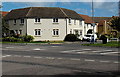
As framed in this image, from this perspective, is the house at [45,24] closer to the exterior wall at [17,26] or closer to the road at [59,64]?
the exterior wall at [17,26]

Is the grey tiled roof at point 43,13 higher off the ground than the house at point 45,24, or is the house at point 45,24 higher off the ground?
the grey tiled roof at point 43,13

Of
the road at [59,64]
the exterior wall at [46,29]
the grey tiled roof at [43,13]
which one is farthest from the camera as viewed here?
the grey tiled roof at [43,13]

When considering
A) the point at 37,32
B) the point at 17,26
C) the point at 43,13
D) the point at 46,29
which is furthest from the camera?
the point at 17,26

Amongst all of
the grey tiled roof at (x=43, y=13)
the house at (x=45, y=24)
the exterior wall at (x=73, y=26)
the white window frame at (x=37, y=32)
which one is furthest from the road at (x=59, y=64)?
the exterior wall at (x=73, y=26)

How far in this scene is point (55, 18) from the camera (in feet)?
145

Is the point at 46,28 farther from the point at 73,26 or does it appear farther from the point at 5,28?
the point at 5,28

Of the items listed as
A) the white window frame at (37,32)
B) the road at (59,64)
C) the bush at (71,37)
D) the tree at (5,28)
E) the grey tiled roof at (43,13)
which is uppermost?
the grey tiled roof at (43,13)

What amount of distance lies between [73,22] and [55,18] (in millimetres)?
4669

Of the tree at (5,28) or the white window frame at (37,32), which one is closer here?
the white window frame at (37,32)

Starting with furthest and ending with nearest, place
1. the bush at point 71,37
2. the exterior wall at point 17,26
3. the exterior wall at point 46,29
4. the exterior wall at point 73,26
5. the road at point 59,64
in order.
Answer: the exterior wall at point 73,26 < the exterior wall at point 17,26 < the exterior wall at point 46,29 < the bush at point 71,37 < the road at point 59,64

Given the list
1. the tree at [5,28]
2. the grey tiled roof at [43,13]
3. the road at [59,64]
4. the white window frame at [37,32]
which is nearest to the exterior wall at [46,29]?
the white window frame at [37,32]

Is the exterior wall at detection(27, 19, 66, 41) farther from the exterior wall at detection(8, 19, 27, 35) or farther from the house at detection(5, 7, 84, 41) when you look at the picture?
the exterior wall at detection(8, 19, 27, 35)

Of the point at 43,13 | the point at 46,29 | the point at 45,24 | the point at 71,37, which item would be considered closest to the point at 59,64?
the point at 71,37

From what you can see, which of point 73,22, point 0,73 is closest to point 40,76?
point 0,73
